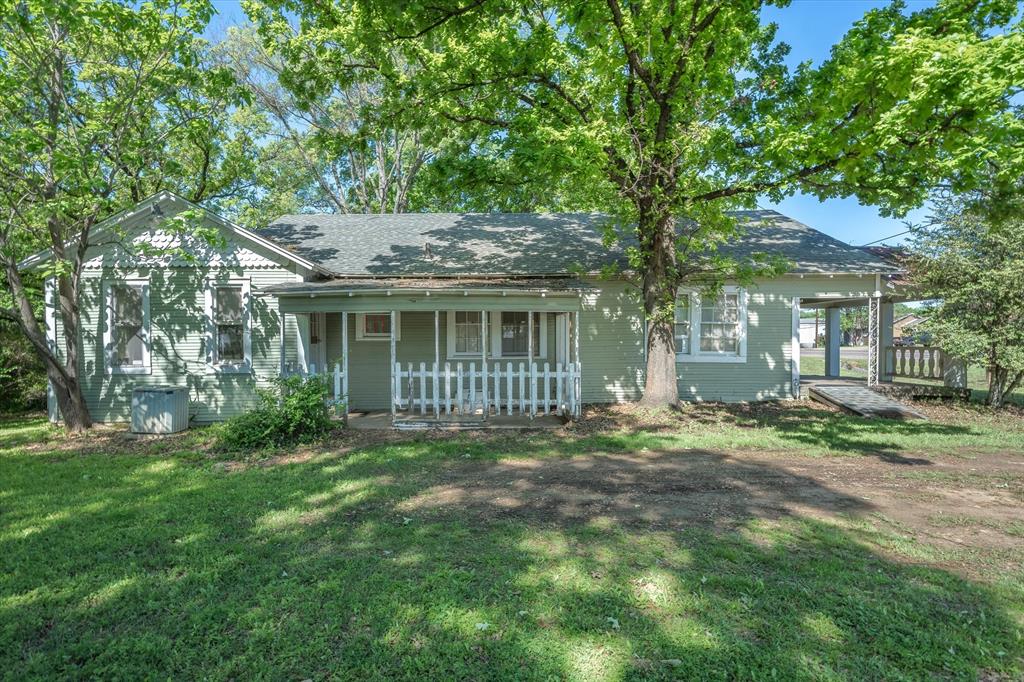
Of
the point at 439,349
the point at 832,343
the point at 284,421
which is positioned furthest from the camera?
the point at 832,343

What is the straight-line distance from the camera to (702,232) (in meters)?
11.2

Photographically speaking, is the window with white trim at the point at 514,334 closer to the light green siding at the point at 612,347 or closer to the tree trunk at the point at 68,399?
the light green siding at the point at 612,347

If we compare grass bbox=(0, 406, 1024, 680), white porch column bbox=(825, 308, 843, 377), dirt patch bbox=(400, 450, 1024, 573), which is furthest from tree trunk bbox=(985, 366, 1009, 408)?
grass bbox=(0, 406, 1024, 680)

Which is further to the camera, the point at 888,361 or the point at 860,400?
the point at 888,361

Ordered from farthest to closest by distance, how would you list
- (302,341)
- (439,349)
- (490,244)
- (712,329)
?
(490,244) → (712,329) → (439,349) → (302,341)

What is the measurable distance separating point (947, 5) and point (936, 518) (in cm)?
841

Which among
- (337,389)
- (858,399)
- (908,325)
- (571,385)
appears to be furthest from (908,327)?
(337,389)

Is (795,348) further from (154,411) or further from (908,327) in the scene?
(154,411)

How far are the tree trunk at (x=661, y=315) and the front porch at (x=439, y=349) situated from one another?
1.84 m

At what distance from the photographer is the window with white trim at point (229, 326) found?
1114 centimetres

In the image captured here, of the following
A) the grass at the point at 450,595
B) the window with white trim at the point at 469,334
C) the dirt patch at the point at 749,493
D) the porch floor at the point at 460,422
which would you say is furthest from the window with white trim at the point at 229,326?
the dirt patch at the point at 749,493

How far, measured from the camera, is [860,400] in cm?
1189

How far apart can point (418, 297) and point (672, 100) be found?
236 inches

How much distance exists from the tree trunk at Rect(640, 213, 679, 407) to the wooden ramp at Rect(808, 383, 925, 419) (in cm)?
417
